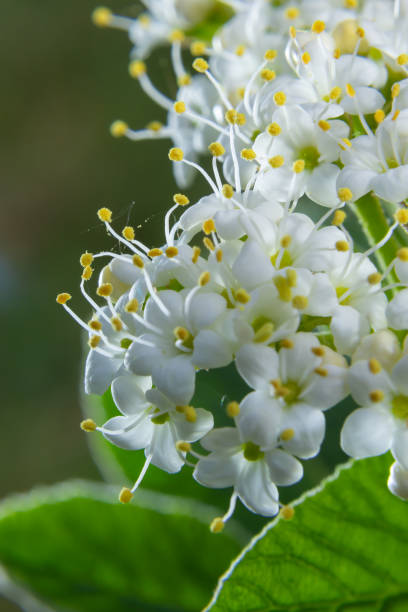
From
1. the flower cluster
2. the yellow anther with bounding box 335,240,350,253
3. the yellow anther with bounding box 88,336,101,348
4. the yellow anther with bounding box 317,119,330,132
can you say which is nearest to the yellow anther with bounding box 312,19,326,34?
the flower cluster

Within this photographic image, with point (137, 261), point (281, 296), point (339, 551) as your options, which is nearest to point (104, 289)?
point (137, 261)

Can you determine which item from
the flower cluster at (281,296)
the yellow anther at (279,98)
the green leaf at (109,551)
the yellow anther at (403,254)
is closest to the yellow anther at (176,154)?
the flower cluster at (281,296)

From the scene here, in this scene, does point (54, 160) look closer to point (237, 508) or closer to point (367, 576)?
point (237, 508)

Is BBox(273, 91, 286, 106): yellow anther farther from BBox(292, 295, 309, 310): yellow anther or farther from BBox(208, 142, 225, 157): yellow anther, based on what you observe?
BBox(292, 295, 309, 310): yellow anther

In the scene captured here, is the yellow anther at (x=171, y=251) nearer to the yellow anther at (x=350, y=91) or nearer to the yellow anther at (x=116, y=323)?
the yellow anther at (x=116, y=323)

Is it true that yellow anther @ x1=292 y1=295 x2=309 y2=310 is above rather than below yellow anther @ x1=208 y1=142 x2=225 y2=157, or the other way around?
below

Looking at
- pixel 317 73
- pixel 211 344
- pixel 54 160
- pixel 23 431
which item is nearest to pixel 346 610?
pixel 211 344
